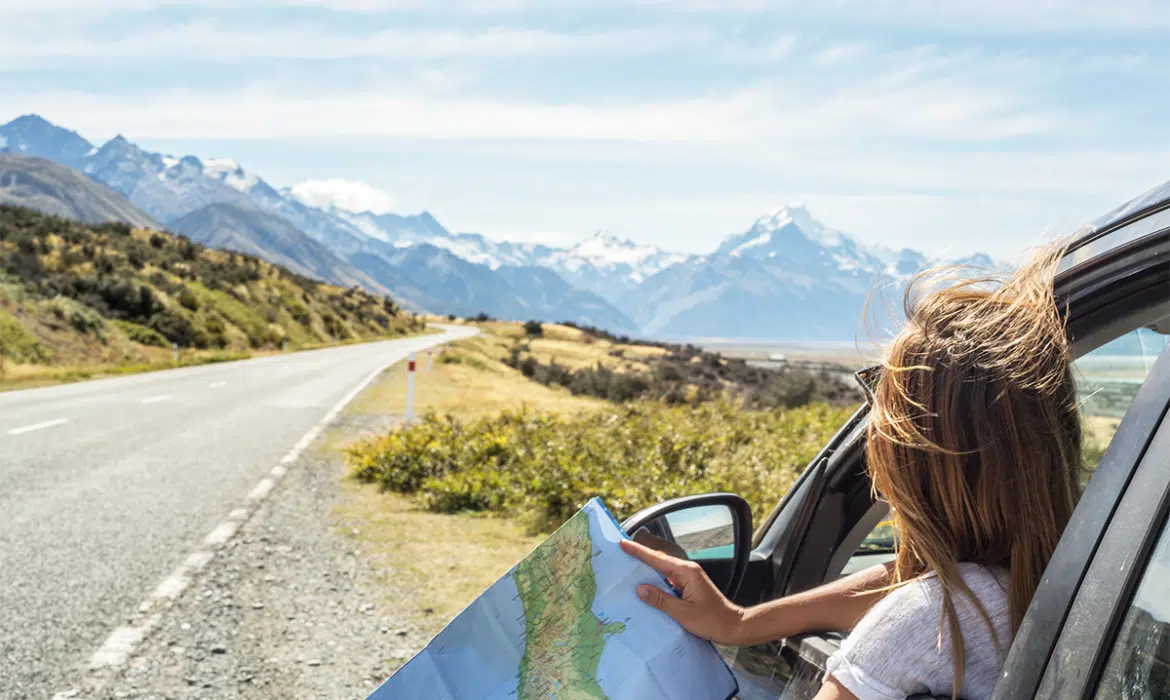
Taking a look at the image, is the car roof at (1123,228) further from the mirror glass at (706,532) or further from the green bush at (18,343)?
the green bush at (18,343)

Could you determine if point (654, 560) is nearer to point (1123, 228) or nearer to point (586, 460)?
point (1123, 228)

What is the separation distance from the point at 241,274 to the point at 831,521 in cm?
5709

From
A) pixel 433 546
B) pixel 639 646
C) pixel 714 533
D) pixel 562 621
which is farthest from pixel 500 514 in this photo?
pixel 639 646

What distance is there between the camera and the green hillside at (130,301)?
90.8 ft

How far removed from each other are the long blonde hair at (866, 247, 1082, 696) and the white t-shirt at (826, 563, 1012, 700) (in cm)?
2

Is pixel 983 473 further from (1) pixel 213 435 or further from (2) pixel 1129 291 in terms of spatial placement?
(1) pixel 213 435

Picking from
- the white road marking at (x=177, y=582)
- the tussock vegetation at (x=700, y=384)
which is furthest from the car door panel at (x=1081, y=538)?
the tussock vegetation at (x=700, y=384)

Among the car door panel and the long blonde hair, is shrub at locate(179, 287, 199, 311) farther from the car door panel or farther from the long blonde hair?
the car door panel

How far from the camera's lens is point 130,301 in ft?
119

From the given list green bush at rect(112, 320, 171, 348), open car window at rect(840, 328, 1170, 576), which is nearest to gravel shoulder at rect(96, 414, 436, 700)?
open car window at rect(840, 328, 1170, 576)

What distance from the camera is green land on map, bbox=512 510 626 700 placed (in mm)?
1619

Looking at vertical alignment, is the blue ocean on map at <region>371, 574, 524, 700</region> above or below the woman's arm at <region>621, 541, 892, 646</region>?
below

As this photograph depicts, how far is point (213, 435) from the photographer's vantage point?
13.1 metres

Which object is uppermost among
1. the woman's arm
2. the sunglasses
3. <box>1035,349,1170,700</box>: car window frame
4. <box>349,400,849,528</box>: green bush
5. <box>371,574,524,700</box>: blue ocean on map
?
the sunglasses
